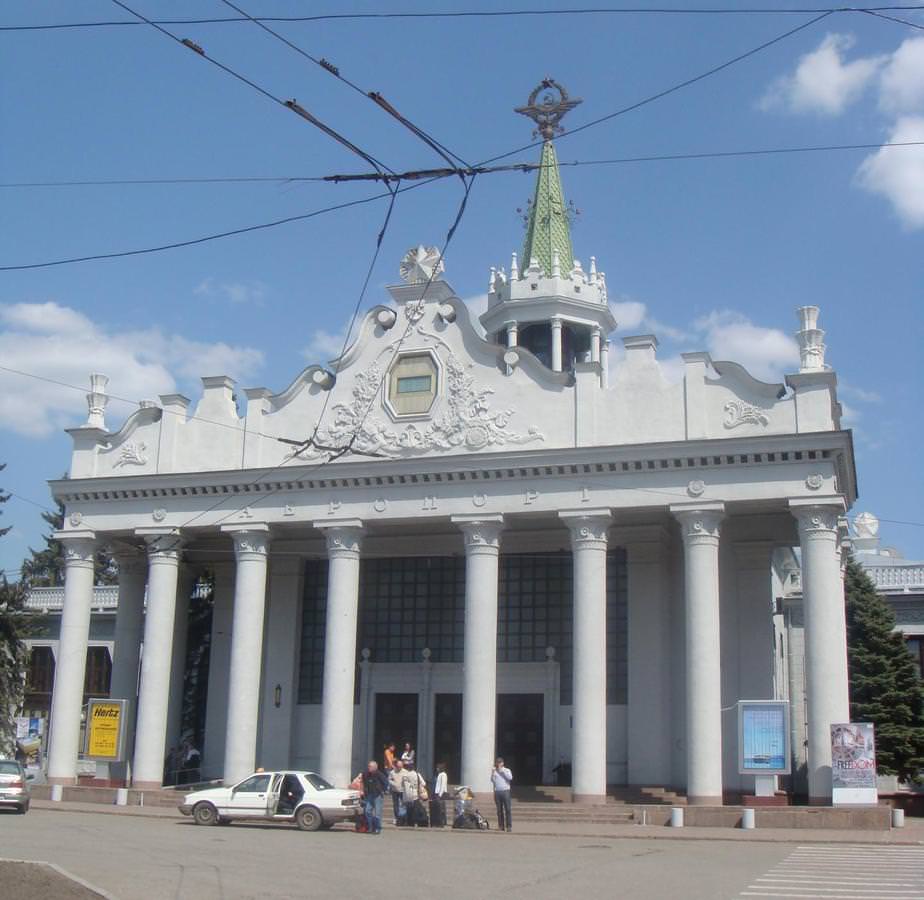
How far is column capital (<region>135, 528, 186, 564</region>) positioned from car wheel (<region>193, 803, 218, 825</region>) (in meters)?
10.3

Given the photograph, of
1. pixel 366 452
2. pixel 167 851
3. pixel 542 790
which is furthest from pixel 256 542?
pixel 167 851

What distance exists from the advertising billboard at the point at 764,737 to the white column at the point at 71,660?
19.0 m

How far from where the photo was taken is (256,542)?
35.5 meters

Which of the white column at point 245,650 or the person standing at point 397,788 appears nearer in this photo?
the person standing at point 397,788

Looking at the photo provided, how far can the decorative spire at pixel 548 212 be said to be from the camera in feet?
162

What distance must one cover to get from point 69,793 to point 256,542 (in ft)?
28.2

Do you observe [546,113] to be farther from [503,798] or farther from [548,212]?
[503,798]

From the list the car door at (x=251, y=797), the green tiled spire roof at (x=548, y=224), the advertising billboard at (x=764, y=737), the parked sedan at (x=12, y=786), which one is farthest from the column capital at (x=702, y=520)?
the green tiled spire roof at (x=548, y=224)

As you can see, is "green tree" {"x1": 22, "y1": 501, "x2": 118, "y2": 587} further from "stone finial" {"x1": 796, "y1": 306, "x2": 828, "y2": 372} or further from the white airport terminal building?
"stone finial" {"x1": 796, "y1": 306, "x2": 828, "y2": 372}

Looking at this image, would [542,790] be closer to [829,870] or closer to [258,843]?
[258,843]

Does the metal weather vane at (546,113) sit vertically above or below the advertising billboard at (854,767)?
above

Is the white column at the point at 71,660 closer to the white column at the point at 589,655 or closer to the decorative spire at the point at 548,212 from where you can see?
the white column at the point at 589,655

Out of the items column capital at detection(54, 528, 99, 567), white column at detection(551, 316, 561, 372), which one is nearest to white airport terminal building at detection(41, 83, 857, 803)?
column capital at detection(54, 528, 99, 567)

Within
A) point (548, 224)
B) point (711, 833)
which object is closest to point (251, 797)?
point (711, 833)
